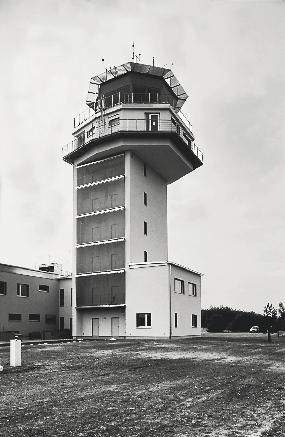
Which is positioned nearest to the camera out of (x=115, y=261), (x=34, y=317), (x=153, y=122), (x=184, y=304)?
(x=184, y=304)

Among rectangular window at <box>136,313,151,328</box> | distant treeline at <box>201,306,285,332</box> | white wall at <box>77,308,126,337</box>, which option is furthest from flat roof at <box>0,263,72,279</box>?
distant treeline at <box>201,306,285,332</box>

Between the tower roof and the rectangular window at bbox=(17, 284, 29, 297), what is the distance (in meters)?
20.1

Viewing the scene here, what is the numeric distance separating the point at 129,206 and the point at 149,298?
884 cm

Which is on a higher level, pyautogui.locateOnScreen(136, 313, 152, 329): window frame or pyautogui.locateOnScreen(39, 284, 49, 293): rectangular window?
pyautogui.locateOnScreen(39, 284, 49, 293): rectangular window

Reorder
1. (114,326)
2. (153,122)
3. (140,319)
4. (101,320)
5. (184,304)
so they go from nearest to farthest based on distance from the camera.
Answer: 1. (140,319)
2. (184,304)
3. (114,326)
4. (101,320)
5. (153,122)

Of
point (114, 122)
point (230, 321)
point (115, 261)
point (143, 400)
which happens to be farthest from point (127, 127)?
point (230, 321)

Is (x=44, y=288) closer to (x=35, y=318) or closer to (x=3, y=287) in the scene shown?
(x=35, y=318)

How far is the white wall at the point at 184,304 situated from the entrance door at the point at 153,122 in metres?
13.8

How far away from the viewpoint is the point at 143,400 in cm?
1079

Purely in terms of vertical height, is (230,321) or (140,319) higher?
(140,319)

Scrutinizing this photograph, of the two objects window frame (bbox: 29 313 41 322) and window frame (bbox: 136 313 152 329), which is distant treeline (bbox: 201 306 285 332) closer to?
window frame (bbox: 29 313 41 322)

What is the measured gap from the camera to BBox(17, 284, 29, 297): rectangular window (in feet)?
171

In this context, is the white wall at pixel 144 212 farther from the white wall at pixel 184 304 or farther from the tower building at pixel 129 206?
the white wall at pixel 184 304

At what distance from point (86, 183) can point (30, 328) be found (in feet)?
51.9
